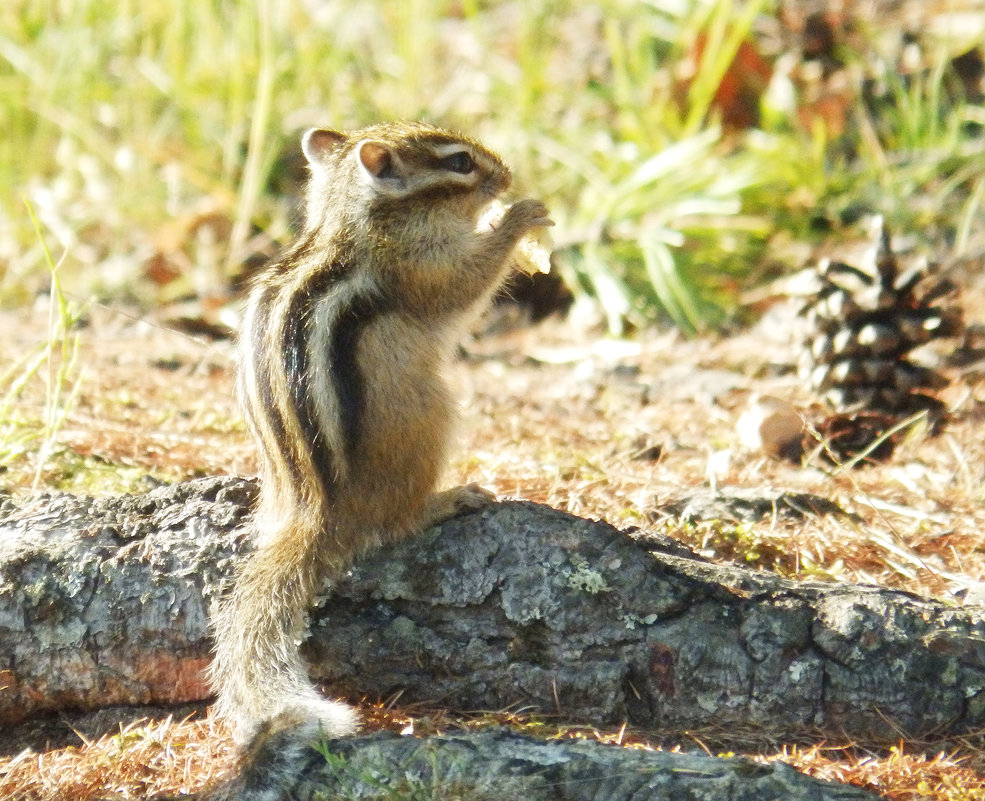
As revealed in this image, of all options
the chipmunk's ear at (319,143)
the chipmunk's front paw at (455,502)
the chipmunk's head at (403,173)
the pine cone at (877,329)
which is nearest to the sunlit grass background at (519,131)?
the pine cone at (877,329)

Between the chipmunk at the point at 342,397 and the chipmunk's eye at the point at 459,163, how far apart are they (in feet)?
0.08

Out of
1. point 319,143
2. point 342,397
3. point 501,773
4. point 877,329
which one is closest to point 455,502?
point 342,397

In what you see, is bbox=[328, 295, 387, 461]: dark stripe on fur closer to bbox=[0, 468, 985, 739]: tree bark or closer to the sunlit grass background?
bbox=[0, 468, 985, 739]: tree bark

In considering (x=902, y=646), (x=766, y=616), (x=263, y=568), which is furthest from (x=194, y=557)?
→ (x=902, y=646)

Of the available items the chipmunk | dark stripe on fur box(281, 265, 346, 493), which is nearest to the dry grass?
the chipmunk

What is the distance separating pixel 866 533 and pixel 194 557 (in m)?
1.85

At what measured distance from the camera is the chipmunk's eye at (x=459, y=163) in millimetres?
3721

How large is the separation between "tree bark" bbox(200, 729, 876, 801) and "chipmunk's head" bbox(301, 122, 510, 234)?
1.72 m

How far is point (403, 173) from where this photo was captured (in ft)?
11.9

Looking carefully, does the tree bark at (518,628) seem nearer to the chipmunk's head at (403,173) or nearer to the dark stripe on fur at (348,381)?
the dark stripe on fur at (348,381)

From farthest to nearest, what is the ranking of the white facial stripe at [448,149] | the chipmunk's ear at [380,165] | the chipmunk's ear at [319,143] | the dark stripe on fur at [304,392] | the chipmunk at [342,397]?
the chipmunk's ear at [319,143]
the white facial stripe at [448,149]
the chipmunk's ear at [380,165]
the dark stripe on fur at [304,392]
the chipmunk at [342,397]

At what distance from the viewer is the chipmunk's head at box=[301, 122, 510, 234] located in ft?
11.7

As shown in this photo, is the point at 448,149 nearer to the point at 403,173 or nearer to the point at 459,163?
the point at 459,163

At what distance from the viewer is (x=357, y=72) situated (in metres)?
7.88
